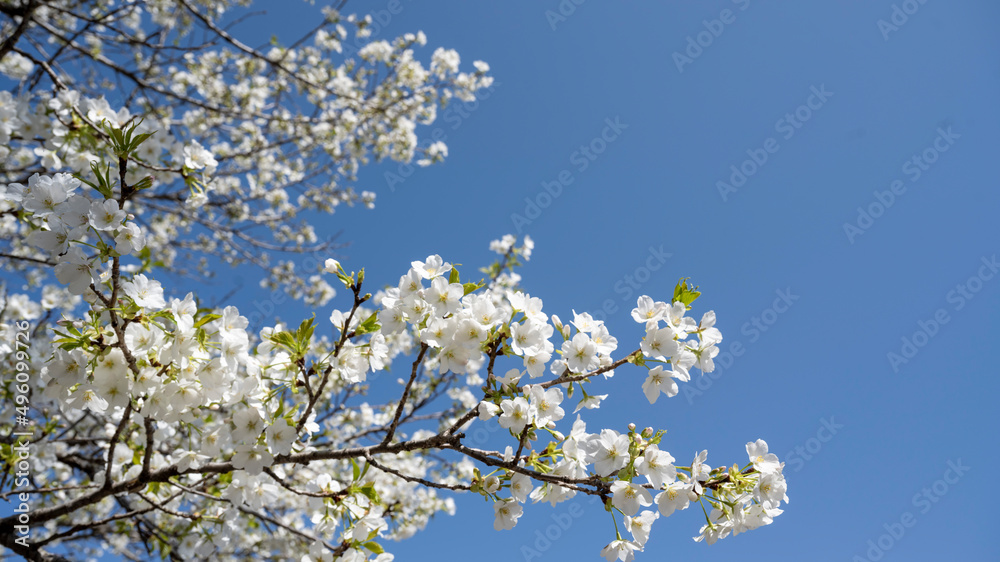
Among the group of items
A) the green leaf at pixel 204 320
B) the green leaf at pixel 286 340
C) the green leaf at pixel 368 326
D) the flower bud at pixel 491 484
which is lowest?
the flower bud at pixel 491 484

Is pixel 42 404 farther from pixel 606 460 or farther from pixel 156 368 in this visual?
pixel 606 460

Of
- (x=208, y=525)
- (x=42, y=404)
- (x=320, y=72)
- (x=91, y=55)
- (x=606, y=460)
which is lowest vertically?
(x=606, y=460)

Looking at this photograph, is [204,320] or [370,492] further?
[370,492]

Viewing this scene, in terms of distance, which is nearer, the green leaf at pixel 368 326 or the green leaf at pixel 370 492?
the green leaf at pixel 368 326

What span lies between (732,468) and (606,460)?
18.2 inches

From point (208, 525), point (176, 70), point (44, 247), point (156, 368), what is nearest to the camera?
point (44, 247)

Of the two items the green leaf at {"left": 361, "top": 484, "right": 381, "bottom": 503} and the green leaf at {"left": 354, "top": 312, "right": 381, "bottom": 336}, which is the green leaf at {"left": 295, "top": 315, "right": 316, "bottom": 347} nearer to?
the green leaf at {"left": 354, "top": 312, "right": 381, "bottom": 336}

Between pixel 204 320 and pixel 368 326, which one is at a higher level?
pixel 204 320

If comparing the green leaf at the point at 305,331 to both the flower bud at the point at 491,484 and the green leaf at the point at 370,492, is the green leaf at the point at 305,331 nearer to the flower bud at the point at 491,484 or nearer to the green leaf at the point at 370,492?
the green leaf at the point at 370,492

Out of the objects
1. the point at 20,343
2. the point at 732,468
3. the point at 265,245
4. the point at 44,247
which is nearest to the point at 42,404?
the point at 20,343

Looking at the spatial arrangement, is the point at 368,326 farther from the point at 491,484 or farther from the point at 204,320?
the point at 491,484

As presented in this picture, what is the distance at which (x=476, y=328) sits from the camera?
164cm

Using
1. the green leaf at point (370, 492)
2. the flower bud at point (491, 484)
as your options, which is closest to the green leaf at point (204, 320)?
the green leaf at point (370, 492)

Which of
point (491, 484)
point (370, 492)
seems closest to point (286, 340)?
point (370, 492)
